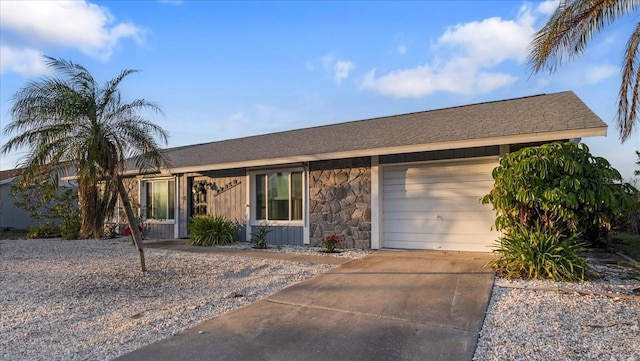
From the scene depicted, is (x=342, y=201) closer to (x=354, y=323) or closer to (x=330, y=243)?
(x=330, y=243)

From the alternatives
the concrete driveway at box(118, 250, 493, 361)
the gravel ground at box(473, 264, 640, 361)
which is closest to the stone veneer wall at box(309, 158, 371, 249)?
the concrete driveway at box(118, 250, 493, 361)

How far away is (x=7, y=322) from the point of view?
16.1 feet

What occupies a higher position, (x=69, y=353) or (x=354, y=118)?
(x=354, y=118)

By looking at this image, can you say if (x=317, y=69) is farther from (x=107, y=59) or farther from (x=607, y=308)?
(x=607, y=308)

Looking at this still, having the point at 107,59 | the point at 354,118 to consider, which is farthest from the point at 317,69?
the point at 107,59

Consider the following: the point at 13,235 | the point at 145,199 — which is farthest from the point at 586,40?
the point at 13,235

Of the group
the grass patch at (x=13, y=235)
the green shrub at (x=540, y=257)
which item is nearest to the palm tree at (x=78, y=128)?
the green shrub at (x=540, y=257)

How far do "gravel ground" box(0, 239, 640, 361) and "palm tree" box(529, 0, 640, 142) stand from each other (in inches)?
110

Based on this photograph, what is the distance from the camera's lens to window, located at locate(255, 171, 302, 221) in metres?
11.0

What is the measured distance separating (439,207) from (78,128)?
24.8ft

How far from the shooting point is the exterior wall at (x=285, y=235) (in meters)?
10.9

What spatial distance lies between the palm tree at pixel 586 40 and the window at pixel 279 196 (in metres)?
6.46

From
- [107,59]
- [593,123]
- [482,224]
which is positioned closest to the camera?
[593,123]

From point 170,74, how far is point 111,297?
7146 mm
